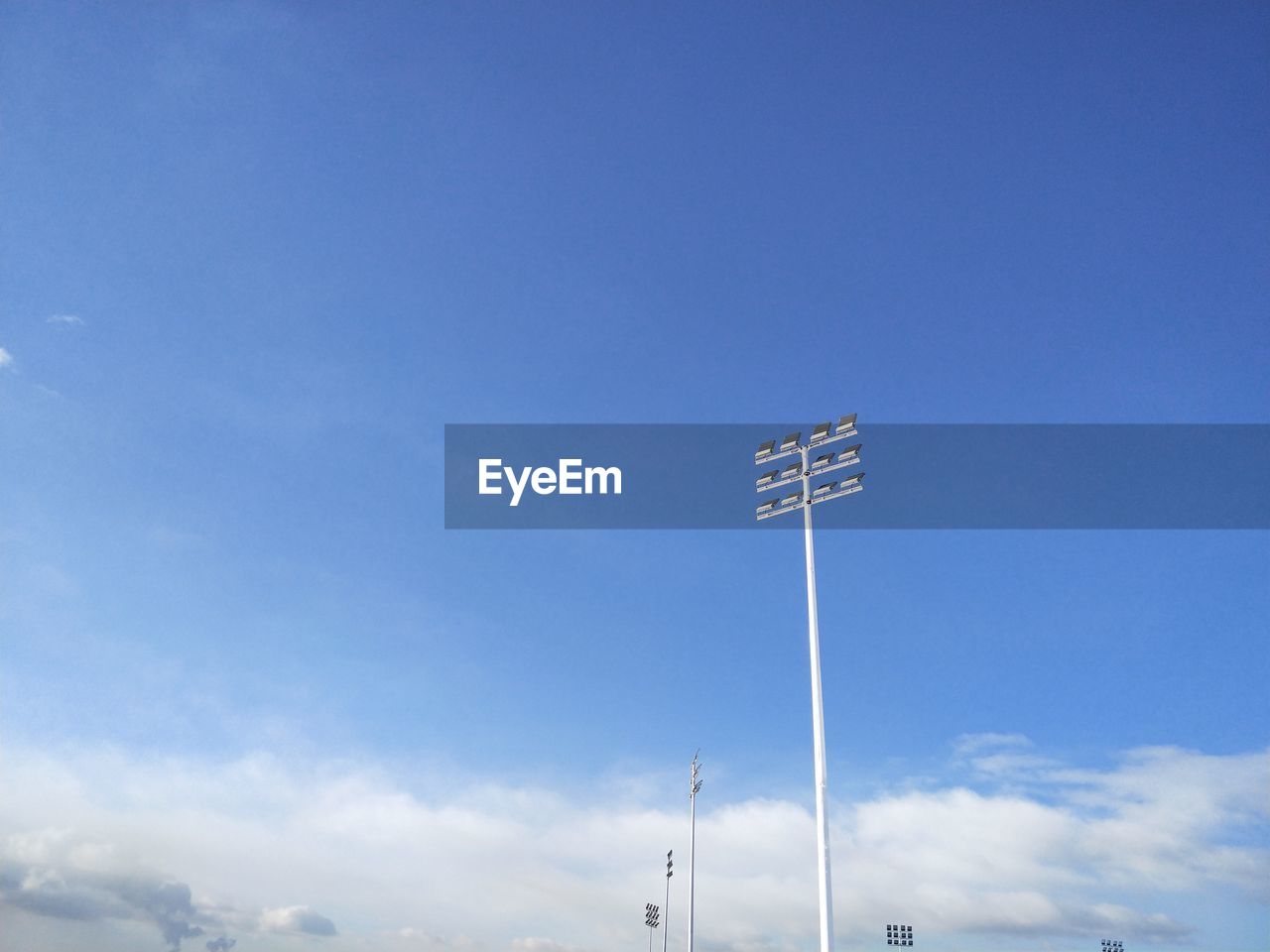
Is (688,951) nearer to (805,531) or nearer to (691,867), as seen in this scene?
(691,867)

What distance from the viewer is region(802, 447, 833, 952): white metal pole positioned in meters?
25.2

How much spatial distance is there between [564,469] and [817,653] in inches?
395

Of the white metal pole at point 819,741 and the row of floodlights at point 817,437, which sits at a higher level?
the row of floodlights at point 817,437

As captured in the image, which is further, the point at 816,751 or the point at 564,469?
the point at 564,469

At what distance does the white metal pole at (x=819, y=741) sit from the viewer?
2520cm

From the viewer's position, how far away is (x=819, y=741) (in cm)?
2744

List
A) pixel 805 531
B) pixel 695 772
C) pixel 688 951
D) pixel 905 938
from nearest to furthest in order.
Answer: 1. pixel 805 531
2. pixel 688 951
3. pixel 695 772
4. pixel 905 938

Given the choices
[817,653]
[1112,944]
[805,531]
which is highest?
[805,531]

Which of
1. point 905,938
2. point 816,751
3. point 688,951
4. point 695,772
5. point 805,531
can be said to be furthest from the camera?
point 905,938

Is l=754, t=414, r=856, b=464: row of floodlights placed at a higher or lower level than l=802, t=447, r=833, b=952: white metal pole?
higher

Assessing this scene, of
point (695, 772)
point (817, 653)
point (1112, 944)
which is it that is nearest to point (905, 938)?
point (1112, 944)

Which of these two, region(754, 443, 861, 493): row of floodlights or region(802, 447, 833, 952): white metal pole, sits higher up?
region(754, 443, 861, 493): row of floodlights

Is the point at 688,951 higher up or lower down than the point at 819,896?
lower down

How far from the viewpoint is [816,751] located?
90.1 ft
